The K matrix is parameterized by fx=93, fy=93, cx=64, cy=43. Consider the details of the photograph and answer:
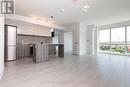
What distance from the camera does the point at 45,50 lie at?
5234 millimetres

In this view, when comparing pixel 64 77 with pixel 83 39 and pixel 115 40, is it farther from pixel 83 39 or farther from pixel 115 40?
pixel 115 40

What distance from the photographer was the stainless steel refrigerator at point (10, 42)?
16.1ft

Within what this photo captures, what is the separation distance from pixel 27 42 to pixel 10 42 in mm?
1734

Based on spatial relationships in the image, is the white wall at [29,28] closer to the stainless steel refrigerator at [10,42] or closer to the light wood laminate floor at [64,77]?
the stainless steel refrigerator at [10,42]

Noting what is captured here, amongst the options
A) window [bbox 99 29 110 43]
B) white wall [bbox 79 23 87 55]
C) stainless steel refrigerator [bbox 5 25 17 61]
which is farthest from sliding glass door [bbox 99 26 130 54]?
stainless steel refrigerator [bbox 5 25 17 61]

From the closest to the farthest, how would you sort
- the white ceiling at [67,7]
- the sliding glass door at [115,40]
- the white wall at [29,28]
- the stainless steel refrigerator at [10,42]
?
the white ceiling at [67,7] < the stainless steel refrigerator at [10,42] < the white wall at [29,28] < the sliding glass door at [115,40]

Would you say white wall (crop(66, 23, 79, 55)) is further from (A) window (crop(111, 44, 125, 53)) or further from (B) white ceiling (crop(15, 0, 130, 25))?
(A) window (crop(111, 44, 125, 53))

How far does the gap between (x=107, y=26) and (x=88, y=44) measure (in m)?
2.48

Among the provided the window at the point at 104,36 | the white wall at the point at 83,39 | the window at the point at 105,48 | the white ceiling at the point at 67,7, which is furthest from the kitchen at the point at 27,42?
the window at the point at 104,36

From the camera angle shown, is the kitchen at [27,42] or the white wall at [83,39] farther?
the white wall at [83,39]

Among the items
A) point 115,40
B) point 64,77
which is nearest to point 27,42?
point 64,77

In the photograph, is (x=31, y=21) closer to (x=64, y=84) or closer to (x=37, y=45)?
(x=37, y=45)

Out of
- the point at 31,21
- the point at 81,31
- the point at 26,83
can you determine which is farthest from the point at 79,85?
the point at 81,31

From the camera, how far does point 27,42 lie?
674cm
